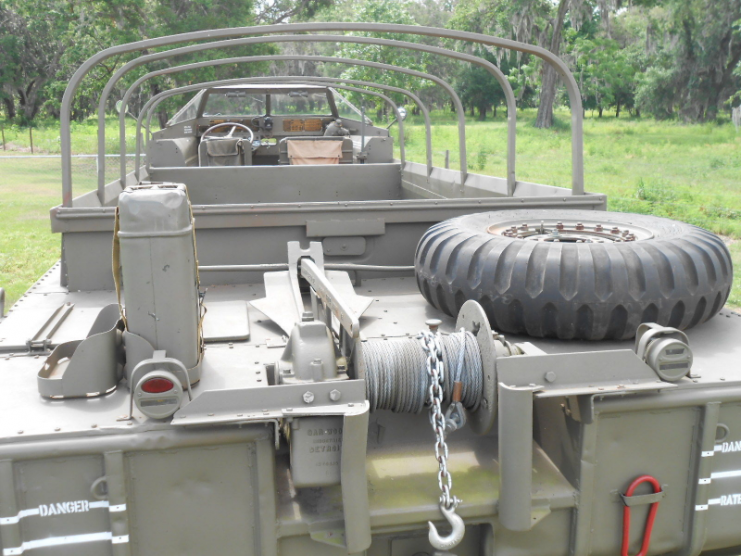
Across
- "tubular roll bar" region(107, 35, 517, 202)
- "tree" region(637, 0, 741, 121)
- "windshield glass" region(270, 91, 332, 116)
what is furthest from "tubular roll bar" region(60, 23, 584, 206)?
"tree" region(637, 0, 741, 121)

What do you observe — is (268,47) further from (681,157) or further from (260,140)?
(260,140)

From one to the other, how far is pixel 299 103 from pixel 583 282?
25.3ft

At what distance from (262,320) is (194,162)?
21.1 feet

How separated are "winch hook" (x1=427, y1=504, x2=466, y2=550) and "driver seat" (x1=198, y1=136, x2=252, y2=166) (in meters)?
6.42

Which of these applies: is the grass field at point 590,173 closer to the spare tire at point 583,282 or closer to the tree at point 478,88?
the spare tire at point 583,282

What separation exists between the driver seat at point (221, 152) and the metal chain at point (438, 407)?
6062 mm

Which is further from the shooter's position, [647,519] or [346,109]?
[346,109]

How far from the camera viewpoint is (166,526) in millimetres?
2184

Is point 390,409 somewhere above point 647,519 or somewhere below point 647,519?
above

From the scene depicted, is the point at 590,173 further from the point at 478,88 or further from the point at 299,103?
the point at 478,88

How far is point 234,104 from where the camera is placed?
31.4 ft

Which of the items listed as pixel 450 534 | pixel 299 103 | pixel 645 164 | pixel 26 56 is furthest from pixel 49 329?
pixel 26 56

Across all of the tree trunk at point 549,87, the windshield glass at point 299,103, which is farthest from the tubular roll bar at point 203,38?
the tree trunk at point 549,87

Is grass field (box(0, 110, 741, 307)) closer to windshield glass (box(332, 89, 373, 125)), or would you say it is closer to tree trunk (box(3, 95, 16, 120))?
windshield glass (box(332, 89, 373, 125))
